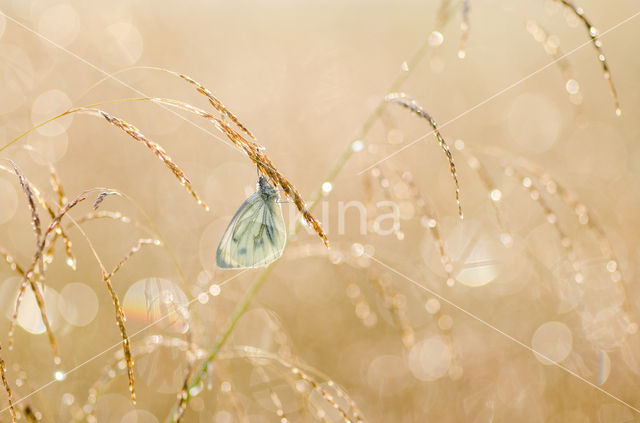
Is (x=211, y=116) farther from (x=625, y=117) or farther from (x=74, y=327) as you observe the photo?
(x=625, y=117)

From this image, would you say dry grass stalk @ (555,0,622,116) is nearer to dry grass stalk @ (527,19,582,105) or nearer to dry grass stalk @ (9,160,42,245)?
dry grass stalk @ (527,19,582,105)

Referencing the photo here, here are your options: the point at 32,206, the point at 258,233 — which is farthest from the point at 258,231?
the point at 32,206

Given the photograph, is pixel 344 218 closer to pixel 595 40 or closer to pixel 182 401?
pixel 595 40

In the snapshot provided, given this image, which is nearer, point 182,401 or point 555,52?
point 182,401

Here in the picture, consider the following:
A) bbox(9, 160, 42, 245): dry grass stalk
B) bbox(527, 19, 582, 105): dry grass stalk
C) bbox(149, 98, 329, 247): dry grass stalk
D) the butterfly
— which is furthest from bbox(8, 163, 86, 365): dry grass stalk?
bbox(527, 19, 582, 105): dry grass stalk

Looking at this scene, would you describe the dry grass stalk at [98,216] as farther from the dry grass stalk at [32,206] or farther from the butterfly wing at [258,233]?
the butterfly wing at [258,233]
